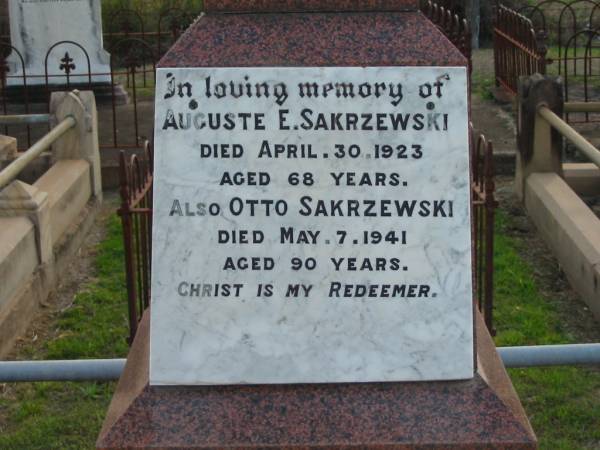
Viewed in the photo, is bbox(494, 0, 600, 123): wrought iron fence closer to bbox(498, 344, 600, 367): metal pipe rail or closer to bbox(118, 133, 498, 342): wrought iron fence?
bbox(118, 133, 498, 342): wrought iron fence

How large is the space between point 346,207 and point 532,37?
7.17 meters

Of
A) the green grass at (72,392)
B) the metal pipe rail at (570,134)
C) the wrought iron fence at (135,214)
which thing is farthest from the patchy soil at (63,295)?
the metal pipe rail at (570,134)

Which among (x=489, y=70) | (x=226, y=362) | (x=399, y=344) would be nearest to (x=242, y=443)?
(x=226, y=362)

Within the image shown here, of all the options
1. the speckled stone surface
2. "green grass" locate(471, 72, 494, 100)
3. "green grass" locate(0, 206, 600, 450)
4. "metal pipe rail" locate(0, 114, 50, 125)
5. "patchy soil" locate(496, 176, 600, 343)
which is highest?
the speckled stone surface

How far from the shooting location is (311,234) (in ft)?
11.0

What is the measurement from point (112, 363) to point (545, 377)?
2.54m

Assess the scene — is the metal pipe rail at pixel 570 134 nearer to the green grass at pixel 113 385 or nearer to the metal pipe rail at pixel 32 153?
the green grass at pixel 113 385

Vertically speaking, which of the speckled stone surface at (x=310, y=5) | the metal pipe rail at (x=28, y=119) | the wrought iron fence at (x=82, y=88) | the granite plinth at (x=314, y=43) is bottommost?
A: the wrought iron fence at (x=82, y=88)

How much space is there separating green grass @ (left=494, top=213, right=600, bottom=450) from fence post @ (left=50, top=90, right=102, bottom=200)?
3201 millimetres

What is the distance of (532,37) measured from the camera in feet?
33.1

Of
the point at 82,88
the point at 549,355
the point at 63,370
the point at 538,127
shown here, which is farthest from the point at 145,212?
the point at 82,88

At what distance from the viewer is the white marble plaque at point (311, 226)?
132 inches

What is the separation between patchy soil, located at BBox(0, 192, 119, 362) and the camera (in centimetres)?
623

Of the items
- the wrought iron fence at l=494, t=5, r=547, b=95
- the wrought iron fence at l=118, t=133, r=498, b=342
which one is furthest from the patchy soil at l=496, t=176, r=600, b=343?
the wrought iron fence at l=494, t=5, r=547, b=95
